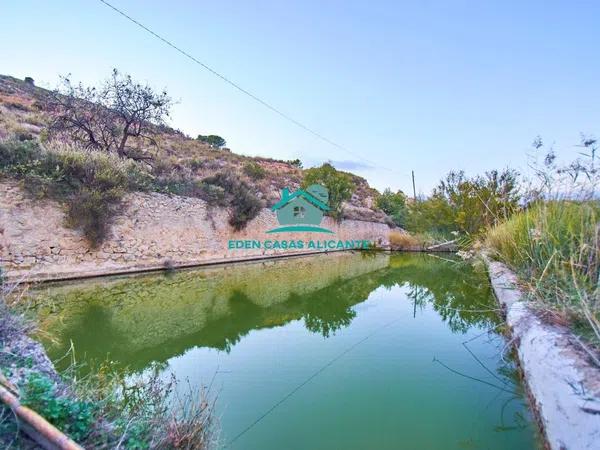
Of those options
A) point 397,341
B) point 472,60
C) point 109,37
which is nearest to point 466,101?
point 472,60

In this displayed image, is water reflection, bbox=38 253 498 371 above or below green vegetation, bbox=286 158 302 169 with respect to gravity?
below

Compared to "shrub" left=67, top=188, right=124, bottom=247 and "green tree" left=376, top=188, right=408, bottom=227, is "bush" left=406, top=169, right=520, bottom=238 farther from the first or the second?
"shrub" left=67, top=188, right=124, bottom=247

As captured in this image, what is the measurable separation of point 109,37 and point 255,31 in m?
3.66

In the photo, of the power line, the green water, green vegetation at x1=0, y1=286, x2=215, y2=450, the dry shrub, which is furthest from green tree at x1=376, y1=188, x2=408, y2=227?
green vegetation at x1=0, y1=286, x2=215, y2=450

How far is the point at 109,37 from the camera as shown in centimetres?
716

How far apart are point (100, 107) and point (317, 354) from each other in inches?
466

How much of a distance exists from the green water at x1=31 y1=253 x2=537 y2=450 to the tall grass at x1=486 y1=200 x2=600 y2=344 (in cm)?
78

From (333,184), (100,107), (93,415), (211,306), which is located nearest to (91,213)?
(211,306)

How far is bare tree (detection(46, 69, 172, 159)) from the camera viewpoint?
1118cm

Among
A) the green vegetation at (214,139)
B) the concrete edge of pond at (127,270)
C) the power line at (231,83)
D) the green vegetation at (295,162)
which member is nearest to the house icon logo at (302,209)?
the concrete edge of pond at (127,270)

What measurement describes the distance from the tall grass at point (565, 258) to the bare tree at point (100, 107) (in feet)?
38.7

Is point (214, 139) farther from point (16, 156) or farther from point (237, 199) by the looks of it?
point (16, 156)

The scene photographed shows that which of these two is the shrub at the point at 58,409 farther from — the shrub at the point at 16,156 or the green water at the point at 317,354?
the shrub at the point at 16,156

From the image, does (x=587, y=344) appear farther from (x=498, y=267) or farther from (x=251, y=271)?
(x=251, y=271)
